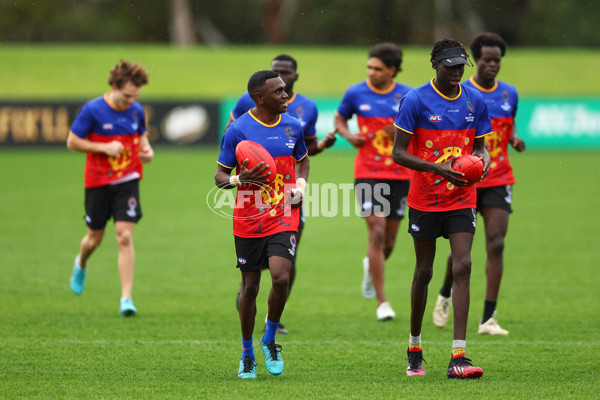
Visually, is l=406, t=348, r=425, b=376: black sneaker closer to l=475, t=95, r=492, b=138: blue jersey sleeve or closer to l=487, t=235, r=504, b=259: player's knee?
l=475, t=95, r=492, b=138: blue jersey sleeve

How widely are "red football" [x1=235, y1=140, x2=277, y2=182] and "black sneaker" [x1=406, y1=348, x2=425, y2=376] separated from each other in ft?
5.55

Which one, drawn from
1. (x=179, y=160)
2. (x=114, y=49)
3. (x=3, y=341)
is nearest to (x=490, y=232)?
(x=3, y=341)

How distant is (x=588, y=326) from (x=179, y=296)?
14.5 ft

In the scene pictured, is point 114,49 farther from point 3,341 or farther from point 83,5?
point 3,341

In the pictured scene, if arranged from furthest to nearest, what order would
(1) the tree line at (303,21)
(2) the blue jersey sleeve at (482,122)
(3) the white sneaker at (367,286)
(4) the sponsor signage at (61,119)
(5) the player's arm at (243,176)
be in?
(1) the tree line at (303,21), (4) the sponsor signage at (61,119), (3) the white sneaker at (367,286), (2) the blue jersey sleeve at (482,122), (5) the player's arm at (243,176)

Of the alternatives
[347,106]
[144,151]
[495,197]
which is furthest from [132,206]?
[495,197]

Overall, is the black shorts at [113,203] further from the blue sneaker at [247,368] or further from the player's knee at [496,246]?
the player's knee at [496,246]

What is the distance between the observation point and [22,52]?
38125 mm

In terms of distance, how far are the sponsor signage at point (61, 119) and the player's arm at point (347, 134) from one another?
1726 cm

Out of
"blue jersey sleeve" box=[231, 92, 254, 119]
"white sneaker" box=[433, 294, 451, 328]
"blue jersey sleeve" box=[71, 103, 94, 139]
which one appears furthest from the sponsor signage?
"white sneaker" box=[433, 294, 451, 328]

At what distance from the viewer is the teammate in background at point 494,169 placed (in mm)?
8195

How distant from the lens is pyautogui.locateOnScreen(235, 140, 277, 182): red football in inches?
248

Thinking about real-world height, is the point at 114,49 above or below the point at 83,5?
below

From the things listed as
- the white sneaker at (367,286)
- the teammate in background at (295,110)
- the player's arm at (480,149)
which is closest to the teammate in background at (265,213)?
the player's arm at (480,149)
